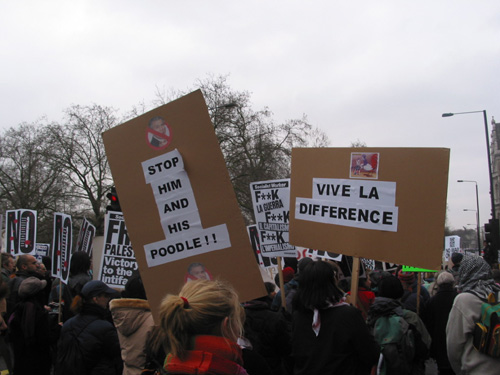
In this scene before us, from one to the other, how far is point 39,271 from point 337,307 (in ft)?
18.0

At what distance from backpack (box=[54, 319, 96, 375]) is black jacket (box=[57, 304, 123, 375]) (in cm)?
2

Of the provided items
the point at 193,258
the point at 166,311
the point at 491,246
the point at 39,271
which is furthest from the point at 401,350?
the point at 491,246

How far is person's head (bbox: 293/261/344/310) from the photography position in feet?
11.2

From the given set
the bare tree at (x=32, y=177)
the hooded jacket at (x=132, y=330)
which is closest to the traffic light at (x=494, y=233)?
the hooded jacket at (x=132, y=330)

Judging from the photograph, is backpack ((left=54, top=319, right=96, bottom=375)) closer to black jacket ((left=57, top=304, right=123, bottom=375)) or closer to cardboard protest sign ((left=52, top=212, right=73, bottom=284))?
black jacket ((left=57, top=304, right=123, bottom=375))

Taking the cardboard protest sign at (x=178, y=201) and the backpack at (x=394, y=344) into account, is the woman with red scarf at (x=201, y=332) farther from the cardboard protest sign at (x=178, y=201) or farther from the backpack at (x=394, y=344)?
the backpack at (x=394, y=344)

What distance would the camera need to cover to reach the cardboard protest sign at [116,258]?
20.9 ft

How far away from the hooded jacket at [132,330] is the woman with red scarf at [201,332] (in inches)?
78.0

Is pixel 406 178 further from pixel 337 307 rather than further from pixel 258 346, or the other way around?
pixel 258 346

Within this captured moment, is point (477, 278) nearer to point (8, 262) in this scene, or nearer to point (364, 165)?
point (364, 165)

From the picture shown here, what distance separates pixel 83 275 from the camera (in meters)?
5.95

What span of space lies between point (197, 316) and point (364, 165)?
2701mm

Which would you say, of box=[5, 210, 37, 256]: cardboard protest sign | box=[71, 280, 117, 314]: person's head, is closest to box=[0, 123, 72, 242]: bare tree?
box=[5, 210, 37, 256]: cardboard protest sign

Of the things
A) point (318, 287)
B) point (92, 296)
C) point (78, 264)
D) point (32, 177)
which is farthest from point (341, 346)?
point (32, 177)
